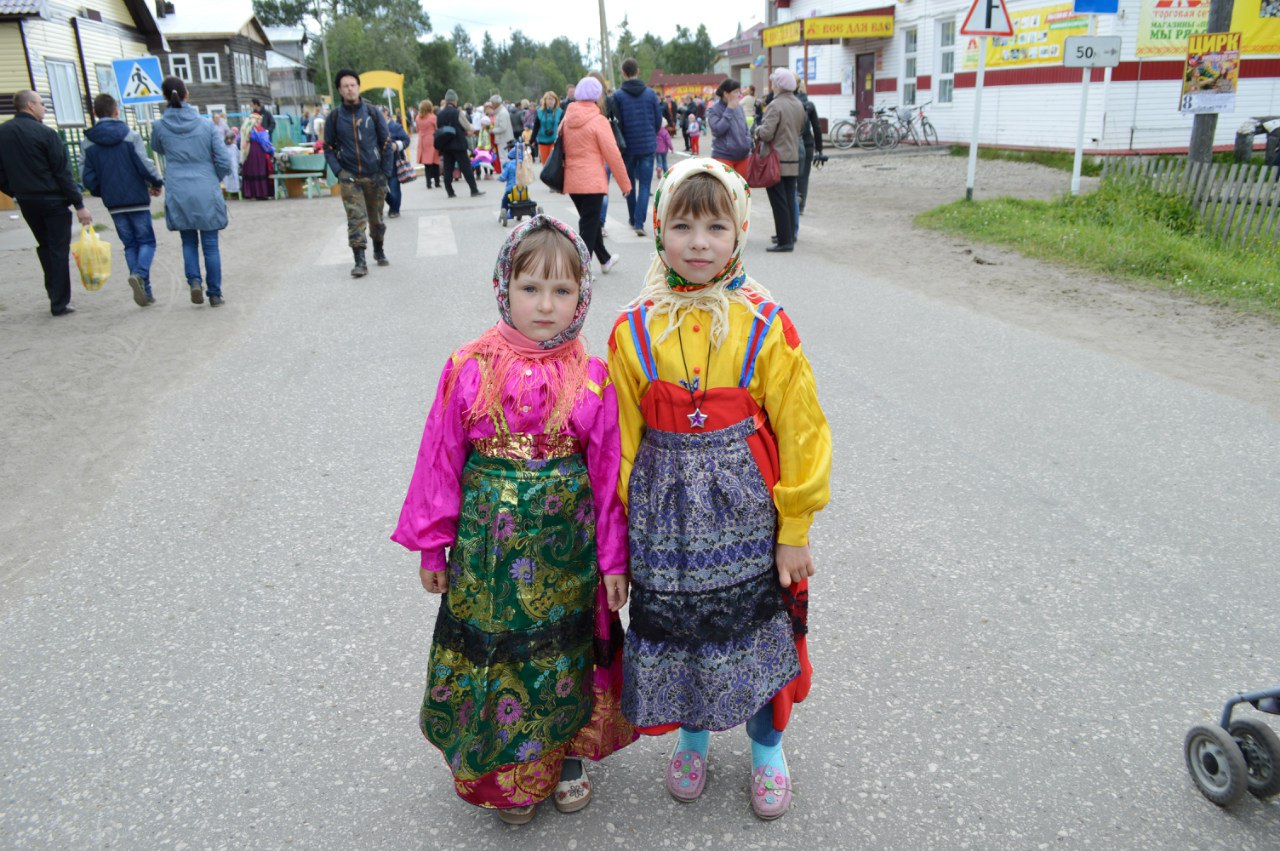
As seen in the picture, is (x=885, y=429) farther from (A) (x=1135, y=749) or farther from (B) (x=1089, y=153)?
(B) (x=1089, y=153)

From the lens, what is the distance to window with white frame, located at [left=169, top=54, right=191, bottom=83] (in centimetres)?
4572

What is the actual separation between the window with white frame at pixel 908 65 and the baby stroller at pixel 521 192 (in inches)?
630

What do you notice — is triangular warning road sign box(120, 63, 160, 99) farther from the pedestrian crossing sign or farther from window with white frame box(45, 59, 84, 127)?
window with white frame box(45, 59, 84, 127)

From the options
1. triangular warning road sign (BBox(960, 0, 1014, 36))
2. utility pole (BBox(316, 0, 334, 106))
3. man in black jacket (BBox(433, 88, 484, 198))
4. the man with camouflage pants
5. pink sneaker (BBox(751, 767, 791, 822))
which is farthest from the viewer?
utility pole (BBox(316, 0, 334, 106))

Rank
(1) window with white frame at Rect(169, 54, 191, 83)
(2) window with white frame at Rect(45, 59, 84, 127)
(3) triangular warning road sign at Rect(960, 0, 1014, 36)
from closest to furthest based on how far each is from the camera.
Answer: (3) triangular warning road sign at Rect(960, 0, 1014, 36) → (2) window with white frame at Rect(45, 59, 84, 127) → (1) window with white frame at Rect(169, 54, 191, 83)

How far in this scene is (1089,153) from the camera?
60.2ft

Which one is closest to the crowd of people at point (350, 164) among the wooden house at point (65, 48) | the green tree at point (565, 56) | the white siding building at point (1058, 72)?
the white siding building at point (1058, 72)

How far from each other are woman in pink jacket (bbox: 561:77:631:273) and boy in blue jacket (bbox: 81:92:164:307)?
11.9ft

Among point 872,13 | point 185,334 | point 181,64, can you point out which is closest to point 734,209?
point 185,334

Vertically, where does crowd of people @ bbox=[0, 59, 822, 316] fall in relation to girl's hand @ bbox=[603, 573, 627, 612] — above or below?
above

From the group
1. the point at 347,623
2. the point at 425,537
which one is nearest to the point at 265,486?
the point at 347,623

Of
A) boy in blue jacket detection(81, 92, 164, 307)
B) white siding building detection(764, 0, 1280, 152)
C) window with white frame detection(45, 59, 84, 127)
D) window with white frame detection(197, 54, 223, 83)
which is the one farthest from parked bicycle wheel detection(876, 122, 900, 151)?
window with white frame detection(197, 54, 223, 83)

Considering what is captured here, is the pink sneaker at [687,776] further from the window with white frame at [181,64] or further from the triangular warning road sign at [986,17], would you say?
the window with white frame at [181,64]

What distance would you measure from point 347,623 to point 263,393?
3228 millimetres
